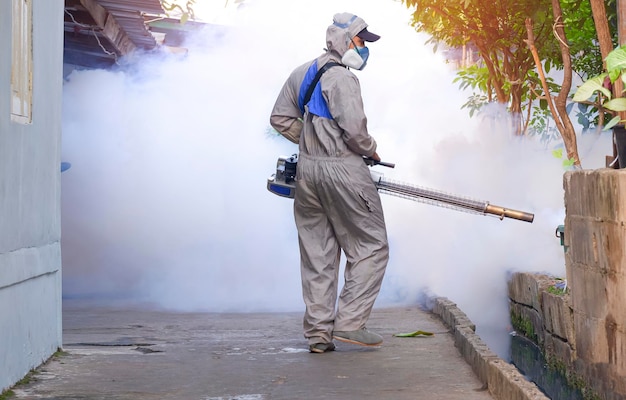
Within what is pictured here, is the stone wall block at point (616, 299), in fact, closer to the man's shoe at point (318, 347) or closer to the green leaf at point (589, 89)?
the green leaf at point (589, 89)

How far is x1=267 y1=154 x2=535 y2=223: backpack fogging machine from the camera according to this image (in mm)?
7344

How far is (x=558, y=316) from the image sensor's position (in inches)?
351

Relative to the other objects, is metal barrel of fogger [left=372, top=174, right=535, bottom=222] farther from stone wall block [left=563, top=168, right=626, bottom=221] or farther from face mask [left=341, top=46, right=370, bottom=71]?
face mask [left=341, top=46, right=370, bottom=71]

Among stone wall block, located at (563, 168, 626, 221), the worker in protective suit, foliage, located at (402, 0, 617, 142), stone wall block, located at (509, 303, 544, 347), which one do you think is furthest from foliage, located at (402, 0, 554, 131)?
the worker in protective suit

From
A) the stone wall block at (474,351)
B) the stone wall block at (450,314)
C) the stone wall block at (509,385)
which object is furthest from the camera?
the stone wall block at (450,314)

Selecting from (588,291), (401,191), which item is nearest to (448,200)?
(401,191)

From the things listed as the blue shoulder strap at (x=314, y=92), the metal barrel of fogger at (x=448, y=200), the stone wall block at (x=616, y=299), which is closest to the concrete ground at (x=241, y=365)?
the metal barrel of fogger at (x=448, y=200)

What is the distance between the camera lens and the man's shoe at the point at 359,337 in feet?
23.4

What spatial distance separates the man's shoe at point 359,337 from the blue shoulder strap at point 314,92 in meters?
1.33

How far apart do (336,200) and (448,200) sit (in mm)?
806

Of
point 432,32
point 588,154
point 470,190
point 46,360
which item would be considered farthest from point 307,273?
point 588,154

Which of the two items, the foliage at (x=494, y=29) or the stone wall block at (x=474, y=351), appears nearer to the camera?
the stone wall block at (x=474, y=351)

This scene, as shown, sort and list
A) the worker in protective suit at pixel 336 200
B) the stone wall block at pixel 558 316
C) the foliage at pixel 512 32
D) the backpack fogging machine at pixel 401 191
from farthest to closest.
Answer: the foliage at pixel 512 32 < the stone wall block at pixel 558 316 < the backpack fogging machine at pixel 401 191 < the worker in protective suit at pixel 336 200

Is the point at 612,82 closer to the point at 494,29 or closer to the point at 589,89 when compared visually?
the point at 589,89
